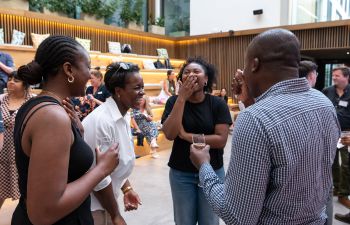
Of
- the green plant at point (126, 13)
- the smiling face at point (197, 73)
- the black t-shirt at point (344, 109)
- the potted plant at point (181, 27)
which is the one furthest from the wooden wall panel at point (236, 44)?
the smiling face at point (197, 73)

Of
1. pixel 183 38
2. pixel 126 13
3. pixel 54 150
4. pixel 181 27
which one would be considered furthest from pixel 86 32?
pixel 54 150

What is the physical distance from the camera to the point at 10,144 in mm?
3299

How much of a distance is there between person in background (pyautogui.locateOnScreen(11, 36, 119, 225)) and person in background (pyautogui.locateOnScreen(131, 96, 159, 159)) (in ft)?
16.5

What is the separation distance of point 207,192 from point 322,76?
1301 cm

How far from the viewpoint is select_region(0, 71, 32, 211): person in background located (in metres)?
3.20

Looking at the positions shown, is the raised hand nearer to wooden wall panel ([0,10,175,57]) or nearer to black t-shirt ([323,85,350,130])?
black t-shirt ([323,85,350,130])

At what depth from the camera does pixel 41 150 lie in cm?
103

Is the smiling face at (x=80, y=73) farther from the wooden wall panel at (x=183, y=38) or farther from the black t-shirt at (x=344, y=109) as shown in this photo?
the wooden wall panel at (x=183, y=38)

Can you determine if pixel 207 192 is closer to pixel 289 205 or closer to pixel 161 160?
pixel 289 205

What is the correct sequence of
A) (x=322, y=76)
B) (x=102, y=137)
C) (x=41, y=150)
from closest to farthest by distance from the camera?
(x=41, y=150) → (x=102, y=137) → (x=322, y=76)

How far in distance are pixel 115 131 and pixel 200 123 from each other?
2.49 feet

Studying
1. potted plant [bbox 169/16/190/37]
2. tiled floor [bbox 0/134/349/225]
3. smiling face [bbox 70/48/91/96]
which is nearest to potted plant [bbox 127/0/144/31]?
potted plant [bbox 169/16/190/37]

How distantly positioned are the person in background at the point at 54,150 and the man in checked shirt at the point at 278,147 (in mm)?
496

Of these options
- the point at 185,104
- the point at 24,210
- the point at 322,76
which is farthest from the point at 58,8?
the point at 322,76
